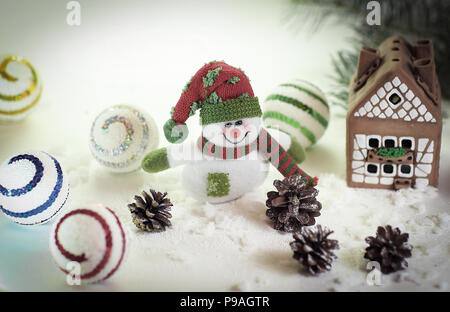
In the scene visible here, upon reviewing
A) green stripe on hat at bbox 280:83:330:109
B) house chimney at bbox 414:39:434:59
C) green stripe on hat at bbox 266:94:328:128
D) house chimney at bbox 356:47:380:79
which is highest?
house chimney at bbox 414:39:434:59

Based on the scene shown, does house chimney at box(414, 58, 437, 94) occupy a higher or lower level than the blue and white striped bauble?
higher

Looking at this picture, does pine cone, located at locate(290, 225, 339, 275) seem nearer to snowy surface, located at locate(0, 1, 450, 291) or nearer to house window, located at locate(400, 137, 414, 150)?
snowy surface, located at locate(0, 1, 450, 291)

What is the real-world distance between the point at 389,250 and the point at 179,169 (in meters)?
0.67

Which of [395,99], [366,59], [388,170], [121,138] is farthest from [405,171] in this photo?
[121,138]

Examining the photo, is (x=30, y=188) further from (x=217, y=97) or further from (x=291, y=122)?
(x=291, y=122)

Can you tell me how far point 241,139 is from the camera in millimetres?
1283

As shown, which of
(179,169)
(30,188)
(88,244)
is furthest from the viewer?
(179,169)

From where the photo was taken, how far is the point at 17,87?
1.67 meters

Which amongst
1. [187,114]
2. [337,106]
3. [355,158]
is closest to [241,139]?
[187,114]

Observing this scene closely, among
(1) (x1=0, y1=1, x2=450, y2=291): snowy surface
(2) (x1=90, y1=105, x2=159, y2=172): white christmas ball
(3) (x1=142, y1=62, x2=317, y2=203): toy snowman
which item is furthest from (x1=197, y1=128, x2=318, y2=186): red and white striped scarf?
(2) (x1=90, y1=105, x2=159, y2=172): white christmas ball

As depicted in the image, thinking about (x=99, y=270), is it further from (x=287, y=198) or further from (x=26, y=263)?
(x=287, y=198)

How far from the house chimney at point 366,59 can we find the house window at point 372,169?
10.0 inches

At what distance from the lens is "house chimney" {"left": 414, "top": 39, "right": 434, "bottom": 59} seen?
1.52m

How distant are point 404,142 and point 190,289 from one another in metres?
0.69
